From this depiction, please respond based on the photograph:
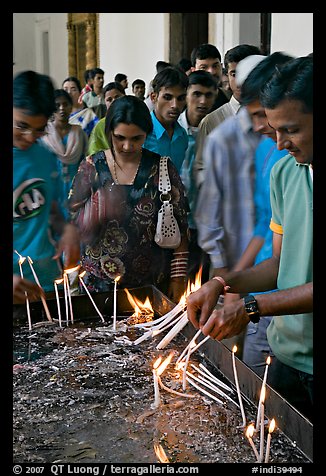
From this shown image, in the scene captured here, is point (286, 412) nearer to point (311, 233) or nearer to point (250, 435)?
point (250, 435)

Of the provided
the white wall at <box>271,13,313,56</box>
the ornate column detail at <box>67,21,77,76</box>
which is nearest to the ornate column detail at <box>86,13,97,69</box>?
the ornate column detail at <box>67,21,77,76</box>

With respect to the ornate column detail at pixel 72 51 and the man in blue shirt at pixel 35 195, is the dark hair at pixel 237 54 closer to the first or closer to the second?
the man in blue shirt at pixel 35 195

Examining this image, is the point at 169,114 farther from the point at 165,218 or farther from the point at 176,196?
the point at 165,218

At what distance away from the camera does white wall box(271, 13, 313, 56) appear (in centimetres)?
388

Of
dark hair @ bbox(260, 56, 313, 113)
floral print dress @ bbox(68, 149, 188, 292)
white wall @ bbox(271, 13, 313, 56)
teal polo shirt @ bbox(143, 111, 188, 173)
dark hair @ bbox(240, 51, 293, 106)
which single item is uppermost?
white wall @ bbox(271, 13, 313, 56)

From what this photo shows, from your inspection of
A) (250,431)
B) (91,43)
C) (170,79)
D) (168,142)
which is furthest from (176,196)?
(91,43)

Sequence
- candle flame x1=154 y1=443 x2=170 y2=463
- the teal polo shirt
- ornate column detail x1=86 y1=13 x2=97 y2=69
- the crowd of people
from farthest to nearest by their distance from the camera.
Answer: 1. ornate column detail x1=86 y1=13 x2=97 y2=69
2. the teal polo shirt
3. the crowd of people
4. candle flame x1=154 y1=443 x2=170 y2=463

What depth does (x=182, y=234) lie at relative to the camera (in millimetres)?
3055

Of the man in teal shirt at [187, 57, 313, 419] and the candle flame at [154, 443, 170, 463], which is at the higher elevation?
the man in teal shirt at [187, 57, 313, 419]

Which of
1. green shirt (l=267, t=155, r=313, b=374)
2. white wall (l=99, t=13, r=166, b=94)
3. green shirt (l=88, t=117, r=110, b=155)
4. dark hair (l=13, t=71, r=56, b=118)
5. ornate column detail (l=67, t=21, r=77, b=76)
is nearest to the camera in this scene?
green shirt (l=267, t=155, r=313, b=374)

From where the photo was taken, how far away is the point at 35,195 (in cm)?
265

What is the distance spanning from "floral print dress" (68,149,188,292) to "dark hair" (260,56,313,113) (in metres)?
1.12

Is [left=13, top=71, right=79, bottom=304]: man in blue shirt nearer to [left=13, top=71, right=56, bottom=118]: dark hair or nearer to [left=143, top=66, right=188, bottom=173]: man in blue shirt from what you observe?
[left=13, top=71, right=56, bottom=118]: dark hair

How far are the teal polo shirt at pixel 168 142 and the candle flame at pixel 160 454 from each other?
1823mm
